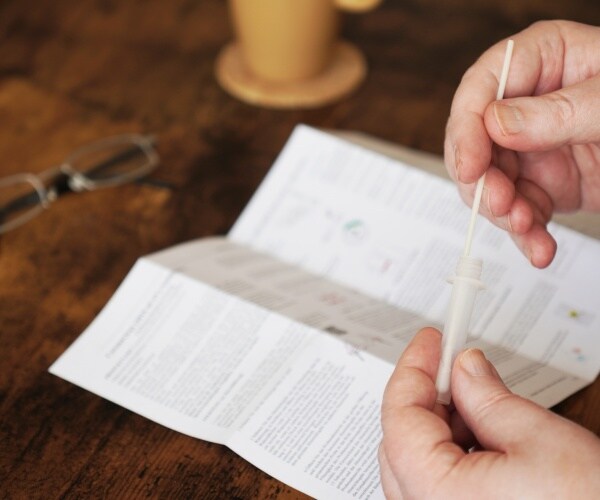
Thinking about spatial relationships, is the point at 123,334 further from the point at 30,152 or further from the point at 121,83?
the point at 121,83

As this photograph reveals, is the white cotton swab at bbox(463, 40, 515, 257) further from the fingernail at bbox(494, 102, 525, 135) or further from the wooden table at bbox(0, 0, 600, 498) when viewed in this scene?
the wooden table at bbox(0, 0, 600, 498)

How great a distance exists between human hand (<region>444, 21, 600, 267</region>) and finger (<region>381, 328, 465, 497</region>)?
19cm

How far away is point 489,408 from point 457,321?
0.24 ft

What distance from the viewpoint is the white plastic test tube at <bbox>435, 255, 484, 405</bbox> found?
2.11 feet

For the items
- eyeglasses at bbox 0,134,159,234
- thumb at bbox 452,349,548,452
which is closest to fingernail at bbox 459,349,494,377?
thumb at bbox 452,349,548,452

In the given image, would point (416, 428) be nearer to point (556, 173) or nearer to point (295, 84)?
point (556, 173)

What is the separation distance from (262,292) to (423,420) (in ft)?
1.02

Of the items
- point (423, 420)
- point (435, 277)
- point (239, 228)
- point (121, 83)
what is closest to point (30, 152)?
point (121, 83)

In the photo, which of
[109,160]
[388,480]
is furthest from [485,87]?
[109,160]

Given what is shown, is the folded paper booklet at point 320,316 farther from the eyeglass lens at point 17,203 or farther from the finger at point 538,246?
the eyeglass lens at point 17,203

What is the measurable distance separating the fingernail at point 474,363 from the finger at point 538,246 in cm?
20

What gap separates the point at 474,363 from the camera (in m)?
0.62

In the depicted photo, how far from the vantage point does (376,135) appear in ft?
3.74

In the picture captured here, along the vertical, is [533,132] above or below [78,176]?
above
